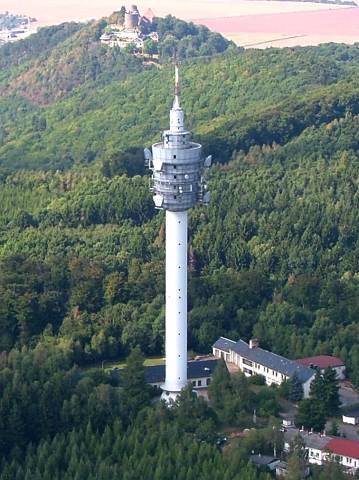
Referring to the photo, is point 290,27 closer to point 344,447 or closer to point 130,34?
point 130,34

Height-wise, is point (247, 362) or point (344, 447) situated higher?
point (247, 362)

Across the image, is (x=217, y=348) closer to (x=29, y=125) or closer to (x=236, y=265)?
(x=236, y=265)

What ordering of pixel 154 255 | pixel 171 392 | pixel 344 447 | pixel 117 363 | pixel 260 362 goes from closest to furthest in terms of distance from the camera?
pixel 344 447, pixel 171 392, pixel 260 362, pixel 117 363, pixel 154 255

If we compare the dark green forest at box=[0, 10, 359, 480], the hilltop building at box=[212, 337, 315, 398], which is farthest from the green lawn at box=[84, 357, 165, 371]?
the hilltop building at box=[212, 337, 315, 398]

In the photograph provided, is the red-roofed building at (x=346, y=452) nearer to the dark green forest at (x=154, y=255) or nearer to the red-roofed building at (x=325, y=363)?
the dark green forest at (x=154, y=255)

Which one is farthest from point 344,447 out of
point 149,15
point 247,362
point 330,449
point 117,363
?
point 149,15

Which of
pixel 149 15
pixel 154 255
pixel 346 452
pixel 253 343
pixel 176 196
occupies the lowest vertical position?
pixel 346 452

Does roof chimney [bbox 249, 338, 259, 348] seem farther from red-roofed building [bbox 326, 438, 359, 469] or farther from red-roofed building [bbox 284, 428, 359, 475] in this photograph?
red-roofed building [bbox 326, 438, 359, 469]
